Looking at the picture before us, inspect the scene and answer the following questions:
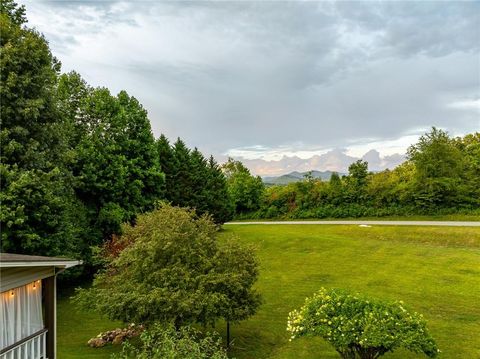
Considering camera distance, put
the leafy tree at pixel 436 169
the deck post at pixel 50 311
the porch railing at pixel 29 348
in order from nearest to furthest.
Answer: the porch railing at pixel 29 348 < the deck post at pixel 50 311 < the leafy tree at pixel 436 169

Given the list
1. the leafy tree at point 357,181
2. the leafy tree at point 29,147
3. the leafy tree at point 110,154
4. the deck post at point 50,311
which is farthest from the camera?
the leafy tree at point 357,181

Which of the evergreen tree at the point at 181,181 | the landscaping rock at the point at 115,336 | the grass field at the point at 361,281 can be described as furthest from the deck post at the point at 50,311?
the evergreen tree at the point at 181,181

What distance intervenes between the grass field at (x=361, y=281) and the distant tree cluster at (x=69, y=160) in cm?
434

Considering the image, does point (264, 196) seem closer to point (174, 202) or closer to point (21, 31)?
point (174, 202)

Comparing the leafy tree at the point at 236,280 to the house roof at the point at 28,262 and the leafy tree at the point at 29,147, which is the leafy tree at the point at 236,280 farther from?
the leafy tree at the point at 29,147

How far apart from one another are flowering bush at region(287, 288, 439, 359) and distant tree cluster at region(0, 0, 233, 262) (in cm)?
1079

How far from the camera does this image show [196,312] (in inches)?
417

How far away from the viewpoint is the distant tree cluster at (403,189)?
112ft

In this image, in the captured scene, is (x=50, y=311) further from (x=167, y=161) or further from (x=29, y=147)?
(x=167, y=161)

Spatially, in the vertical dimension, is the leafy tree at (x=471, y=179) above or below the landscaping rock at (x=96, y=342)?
above

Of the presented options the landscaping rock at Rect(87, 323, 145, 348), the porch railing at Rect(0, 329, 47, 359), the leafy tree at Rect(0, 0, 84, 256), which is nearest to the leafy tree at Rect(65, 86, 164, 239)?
the leafy tree at Rect(0, 0, 84, 256)

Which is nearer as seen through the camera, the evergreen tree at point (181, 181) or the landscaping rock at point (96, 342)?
the landscaping rock at point (96, 342)

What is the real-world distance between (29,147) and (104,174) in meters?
6.54

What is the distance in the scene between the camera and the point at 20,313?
808cm
